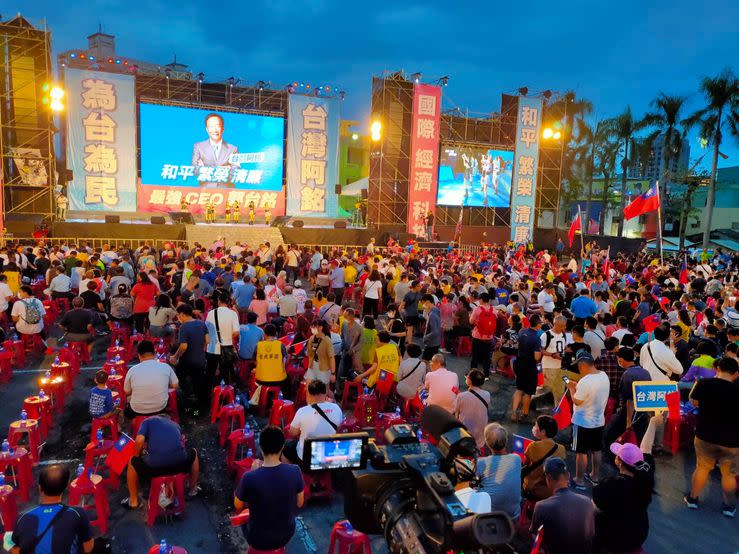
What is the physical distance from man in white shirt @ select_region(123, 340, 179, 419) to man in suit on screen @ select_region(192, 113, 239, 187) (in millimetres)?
19923

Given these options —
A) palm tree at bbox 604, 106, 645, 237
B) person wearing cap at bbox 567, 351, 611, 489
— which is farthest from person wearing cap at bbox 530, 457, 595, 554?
palm tree at bbox 604, 106, 645, 237

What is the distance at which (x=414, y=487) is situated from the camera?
2.23 metres

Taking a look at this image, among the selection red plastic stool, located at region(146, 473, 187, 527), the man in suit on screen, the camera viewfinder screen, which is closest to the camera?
the camera viewfinder screen

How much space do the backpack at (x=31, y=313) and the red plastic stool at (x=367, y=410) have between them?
539 centimetres

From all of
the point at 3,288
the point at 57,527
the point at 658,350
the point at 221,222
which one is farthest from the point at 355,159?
the point at 57,527

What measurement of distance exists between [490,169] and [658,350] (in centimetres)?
2167

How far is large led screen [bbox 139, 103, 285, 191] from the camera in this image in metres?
22.6

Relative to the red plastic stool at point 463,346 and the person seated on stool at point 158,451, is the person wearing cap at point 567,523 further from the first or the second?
the red plastic stool at point 463,346

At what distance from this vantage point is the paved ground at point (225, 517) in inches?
165

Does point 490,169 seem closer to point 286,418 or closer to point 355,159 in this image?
point 355,159

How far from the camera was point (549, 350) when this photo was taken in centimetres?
670

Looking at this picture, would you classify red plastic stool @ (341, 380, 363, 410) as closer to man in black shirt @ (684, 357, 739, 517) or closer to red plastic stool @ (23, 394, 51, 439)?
red plastic stool @ (23, 394, 51, 439)

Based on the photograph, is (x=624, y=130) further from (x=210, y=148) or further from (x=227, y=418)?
(x=227, y=418)

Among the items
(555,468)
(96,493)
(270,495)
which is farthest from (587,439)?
(96,493)
